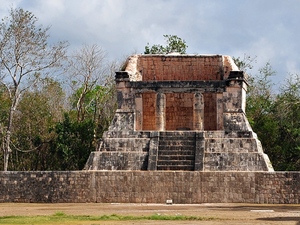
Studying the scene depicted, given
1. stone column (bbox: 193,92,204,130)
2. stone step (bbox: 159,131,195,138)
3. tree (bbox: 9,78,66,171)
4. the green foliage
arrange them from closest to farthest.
→ stone step (bbox: 159,131,195,138) < stone column (bbox: 193,92,204,130) < the green foliage < tree (bbox: 9,78,66,171)

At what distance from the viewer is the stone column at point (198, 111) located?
2625 cm

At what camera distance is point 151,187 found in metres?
22.5

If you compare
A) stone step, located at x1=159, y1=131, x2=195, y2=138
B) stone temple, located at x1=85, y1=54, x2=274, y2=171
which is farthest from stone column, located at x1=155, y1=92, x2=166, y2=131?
stone step, located at x1=159, y1=131, x2=195, y2=138

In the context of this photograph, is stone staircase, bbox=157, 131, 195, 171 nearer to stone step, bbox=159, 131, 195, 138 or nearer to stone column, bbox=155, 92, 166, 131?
stone step, bbox=159, 131, 195, 138

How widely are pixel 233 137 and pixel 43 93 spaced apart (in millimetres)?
20436

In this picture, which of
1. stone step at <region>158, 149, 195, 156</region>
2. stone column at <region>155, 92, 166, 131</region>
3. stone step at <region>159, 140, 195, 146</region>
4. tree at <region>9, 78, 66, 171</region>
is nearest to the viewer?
stone step at <region>158, 149, 195, 156</region>

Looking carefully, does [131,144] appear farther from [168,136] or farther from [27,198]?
[27,198]

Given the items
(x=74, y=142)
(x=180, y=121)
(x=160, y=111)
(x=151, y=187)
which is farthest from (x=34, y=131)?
(x=151, y=187)

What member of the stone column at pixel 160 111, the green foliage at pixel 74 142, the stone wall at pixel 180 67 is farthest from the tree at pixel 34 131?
the stone column at pixel 160 111

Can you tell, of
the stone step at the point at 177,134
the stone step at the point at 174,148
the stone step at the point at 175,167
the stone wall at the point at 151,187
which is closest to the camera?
the stone wall at the point at 151,187

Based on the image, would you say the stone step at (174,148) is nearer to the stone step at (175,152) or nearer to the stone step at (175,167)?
the stone step at (175,152)

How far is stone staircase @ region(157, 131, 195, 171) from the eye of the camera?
24016 mm

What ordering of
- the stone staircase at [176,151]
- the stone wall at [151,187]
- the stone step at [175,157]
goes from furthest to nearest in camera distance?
the stone step at [175,157] < the stone staircase at [176,151] < the stone wall at [151,187]

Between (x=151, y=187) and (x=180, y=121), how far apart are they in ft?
23.6
